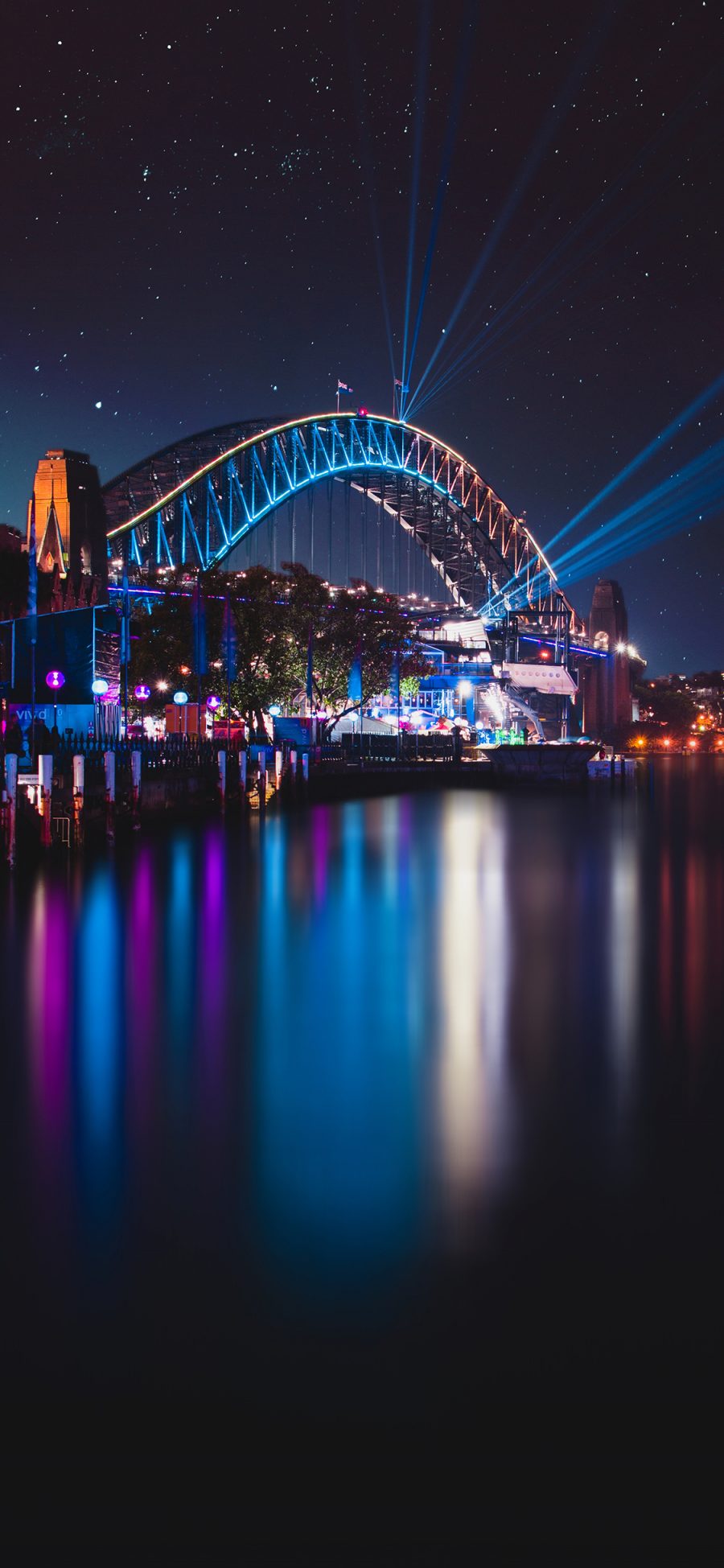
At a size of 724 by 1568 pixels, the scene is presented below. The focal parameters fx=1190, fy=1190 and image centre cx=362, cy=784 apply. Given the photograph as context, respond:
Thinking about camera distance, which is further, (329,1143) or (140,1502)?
(329,1143)

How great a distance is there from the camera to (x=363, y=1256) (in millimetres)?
4867

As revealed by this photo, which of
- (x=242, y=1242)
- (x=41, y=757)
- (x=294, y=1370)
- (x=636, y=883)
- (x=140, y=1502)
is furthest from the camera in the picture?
(x=41, y=757)

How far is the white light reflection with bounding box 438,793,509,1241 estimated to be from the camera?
6.04 metres

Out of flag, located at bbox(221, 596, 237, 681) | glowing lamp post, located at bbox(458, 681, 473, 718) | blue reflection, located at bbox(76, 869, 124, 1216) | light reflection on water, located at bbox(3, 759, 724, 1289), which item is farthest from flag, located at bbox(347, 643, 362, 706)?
blue reflection, located at bbox(76, 869, 124, 1216)

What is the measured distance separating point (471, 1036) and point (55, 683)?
27.3 metres

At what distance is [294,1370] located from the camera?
396 cm

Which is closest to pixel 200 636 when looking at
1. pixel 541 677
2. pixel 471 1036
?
pixel 471 1036

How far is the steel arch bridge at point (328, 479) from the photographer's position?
82.1 m

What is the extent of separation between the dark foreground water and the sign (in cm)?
10517

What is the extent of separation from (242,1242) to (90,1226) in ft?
2.40

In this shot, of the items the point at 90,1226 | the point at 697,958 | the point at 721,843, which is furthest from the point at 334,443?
the point at 90,1226

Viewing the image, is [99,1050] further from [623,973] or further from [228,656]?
[228,656]

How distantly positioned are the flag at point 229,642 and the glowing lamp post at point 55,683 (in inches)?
635

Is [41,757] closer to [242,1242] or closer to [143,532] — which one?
[242,1242]
